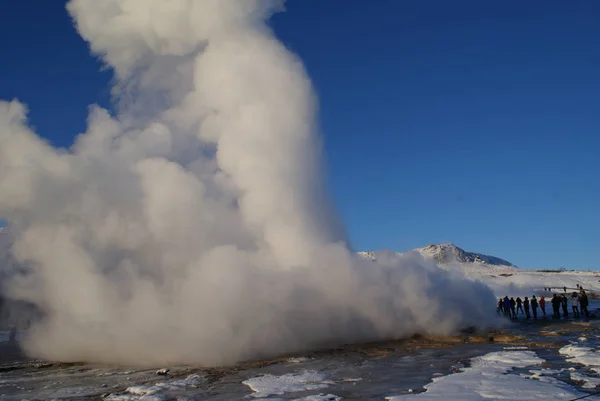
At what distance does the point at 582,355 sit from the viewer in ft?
48.5

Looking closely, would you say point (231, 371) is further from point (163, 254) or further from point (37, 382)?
point (163, 254)

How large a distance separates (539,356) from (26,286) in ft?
74.3

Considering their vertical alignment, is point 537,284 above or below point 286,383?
above

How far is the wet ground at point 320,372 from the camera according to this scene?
11.9m

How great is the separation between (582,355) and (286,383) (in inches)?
351

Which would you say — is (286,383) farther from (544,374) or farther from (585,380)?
(585,380)

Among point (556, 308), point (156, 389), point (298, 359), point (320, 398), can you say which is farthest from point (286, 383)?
point (556, 308)

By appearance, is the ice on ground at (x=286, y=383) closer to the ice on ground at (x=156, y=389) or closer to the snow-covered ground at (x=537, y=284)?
the ice on ground at (x=156, y=389)

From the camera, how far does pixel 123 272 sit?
2273cm

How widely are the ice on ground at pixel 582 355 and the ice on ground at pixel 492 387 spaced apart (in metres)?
1.26

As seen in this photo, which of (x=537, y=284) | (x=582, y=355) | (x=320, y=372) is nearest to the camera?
(x=320, y=372)

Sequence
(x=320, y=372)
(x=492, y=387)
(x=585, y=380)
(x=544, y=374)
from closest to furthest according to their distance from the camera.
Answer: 1. (x=492, y=387)
2. (x=585, y=380)
3. (x=544, y=374)
4. (x=320, y=372)

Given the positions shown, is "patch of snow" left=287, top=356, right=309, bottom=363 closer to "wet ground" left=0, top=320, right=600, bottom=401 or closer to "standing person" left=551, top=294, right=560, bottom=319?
"wet ground" left=0, top=320, right=600, bottom=401

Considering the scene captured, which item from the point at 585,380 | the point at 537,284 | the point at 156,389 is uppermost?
the point at 537,284
